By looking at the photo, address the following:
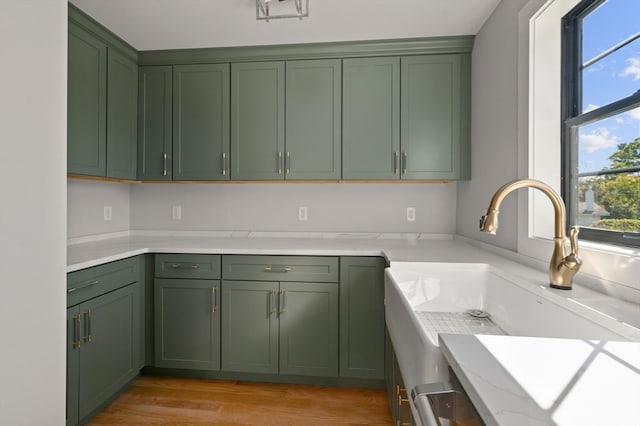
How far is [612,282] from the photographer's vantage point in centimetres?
108

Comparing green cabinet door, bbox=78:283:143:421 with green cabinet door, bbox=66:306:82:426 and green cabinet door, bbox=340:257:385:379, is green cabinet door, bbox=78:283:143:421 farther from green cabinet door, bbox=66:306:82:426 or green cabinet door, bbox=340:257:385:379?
Result: green cabinet door, bbox=340:257:385:379

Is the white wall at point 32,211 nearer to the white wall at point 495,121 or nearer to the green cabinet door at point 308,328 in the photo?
the green cabinet door at point 308,328

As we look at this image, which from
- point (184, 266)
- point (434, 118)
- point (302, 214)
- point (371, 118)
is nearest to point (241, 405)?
point (184, 266)

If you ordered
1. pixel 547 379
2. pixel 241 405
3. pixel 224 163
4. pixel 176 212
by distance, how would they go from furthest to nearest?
pixel 176 212
pixel 224 163
pixel 241 405
pixel 547 379

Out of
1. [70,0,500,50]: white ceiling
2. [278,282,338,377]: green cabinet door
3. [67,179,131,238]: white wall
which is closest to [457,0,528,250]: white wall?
[70,0,500,50]: white ceiling

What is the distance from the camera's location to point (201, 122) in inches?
97.0

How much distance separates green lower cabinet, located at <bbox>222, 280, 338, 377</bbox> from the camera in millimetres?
2086

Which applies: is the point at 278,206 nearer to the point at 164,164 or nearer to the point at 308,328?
the point at 164,164

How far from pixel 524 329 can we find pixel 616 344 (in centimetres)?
58

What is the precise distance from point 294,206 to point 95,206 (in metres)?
1.51

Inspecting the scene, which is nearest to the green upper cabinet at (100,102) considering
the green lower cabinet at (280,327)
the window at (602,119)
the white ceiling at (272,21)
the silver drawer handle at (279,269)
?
the white ceiling at (272,21)

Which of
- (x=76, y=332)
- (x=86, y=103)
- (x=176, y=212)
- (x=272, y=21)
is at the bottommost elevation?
(x=76, y=332)

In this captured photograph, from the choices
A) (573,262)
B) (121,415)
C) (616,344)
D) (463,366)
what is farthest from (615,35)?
(121,415)

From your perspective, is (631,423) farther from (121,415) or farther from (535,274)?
(121,415)
